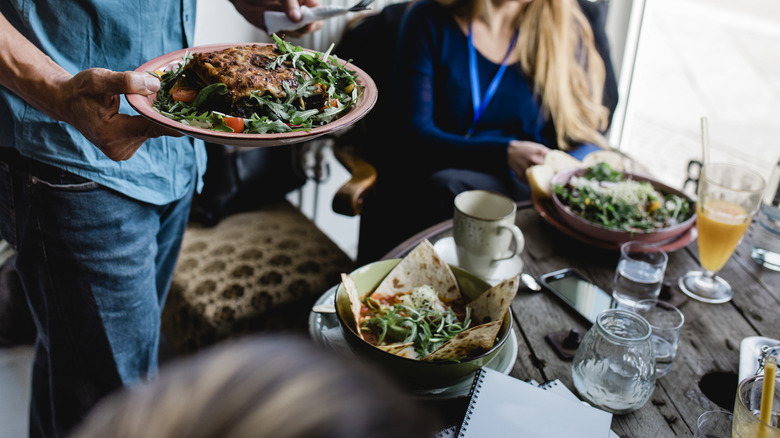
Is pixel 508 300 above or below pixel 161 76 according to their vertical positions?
below

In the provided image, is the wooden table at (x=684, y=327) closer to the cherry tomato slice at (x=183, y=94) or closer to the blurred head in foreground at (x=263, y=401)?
the cherry tomato slice at (x=183, y=94)

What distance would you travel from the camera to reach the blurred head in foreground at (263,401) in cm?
26

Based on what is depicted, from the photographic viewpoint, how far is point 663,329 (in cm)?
97

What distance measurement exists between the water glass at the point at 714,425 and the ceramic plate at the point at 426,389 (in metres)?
0.27

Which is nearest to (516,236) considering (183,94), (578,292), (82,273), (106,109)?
(578,292)

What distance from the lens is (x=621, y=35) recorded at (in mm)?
2801

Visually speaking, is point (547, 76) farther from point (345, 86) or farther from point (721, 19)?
point (721, 19)

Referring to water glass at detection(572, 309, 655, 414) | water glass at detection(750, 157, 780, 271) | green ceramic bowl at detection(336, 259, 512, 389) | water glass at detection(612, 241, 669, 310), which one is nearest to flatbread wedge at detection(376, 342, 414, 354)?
green ceramic bowl at detection(336, 259, 512, 389)

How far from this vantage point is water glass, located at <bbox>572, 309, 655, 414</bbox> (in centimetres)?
84

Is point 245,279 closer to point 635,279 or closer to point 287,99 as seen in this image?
point 287,99

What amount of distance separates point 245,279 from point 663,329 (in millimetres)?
1194

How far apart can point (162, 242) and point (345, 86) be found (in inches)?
25.7

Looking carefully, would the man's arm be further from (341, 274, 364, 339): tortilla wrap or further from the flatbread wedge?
the flatbread wedge

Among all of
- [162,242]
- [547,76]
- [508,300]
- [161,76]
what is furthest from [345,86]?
[547,76]
